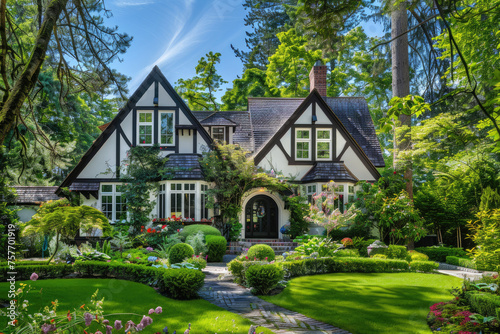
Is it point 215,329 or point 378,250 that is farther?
point 378,250

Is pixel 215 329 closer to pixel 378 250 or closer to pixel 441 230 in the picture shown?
pixel 378 250

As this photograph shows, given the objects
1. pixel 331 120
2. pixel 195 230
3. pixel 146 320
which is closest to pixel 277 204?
pixel 331 120

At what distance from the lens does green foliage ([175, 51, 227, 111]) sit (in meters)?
27.9

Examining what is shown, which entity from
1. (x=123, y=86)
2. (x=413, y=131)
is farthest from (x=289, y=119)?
(x=123, y=86)

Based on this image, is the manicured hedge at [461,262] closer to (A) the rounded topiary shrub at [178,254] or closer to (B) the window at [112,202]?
(A) the rounded topiary shrub at [178,254]

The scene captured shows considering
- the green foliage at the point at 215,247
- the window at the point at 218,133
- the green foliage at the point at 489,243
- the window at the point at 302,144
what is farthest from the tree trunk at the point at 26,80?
the window at the point at 218,133

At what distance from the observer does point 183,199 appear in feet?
58.0

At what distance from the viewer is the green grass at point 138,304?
6113 mm

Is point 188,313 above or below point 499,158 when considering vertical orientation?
below

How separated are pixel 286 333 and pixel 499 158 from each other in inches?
612

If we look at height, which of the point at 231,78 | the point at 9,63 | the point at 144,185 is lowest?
the point at 144,185

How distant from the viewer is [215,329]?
5.85 metres

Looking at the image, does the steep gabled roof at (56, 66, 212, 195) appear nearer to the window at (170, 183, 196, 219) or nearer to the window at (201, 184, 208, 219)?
the window at (201, 184, 208, 219)

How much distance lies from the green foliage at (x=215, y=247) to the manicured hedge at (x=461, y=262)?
8514mm
